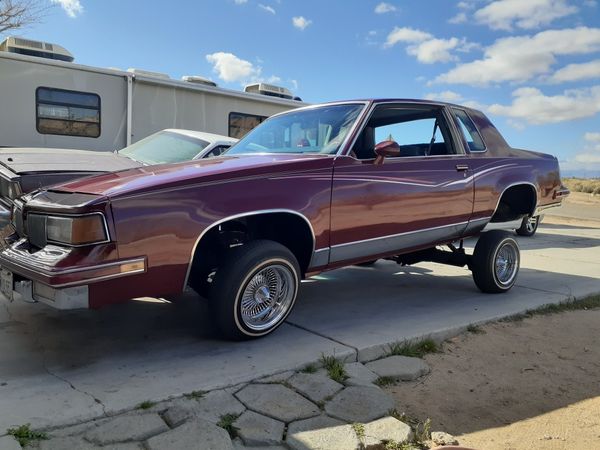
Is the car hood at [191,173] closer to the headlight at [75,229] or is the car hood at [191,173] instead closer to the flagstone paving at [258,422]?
the headlight at [75,229]

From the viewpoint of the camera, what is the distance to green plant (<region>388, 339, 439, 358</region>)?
3.82 m

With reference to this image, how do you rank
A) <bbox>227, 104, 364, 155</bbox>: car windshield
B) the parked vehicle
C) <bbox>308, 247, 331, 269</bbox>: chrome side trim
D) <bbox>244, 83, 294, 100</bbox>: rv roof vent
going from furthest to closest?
<bbox>244, 83, 294, 100</bbox>: rv roof vent → the parked vehicle → <bbox>227, 104, 364, 155</bbox>: car windshield → <bbox>308, 247, 331, 269</bbox>: chrome side trim

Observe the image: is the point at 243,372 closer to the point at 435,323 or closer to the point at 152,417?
the point at 152,417

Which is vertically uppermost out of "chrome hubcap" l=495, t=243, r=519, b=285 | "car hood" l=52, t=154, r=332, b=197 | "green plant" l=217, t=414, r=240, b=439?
"car hood" l=52, t=154, r=332, b=197

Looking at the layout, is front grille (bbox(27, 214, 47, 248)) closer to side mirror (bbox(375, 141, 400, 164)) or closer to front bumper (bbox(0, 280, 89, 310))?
front bumper (bbox(0, 280, 89, 310))

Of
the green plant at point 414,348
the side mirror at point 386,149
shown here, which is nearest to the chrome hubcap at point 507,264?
the green plant at point 414,348

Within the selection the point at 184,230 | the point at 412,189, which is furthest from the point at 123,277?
the point at 412,189

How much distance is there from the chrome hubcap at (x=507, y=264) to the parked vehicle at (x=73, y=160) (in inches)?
145

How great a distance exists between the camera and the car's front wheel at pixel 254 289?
351 centimetres

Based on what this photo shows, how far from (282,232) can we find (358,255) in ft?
2.20

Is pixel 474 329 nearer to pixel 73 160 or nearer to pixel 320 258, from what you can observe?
pixel 320 258

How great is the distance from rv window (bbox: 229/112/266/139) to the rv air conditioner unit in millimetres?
3133

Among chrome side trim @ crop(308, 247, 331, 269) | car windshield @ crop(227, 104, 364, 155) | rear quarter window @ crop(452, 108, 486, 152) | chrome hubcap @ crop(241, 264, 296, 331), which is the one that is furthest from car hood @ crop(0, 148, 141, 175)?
rear quarter window @ crop(452, 108, 486, 152)

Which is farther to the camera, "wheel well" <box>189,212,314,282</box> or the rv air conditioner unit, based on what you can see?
the rv air conditioner unit
